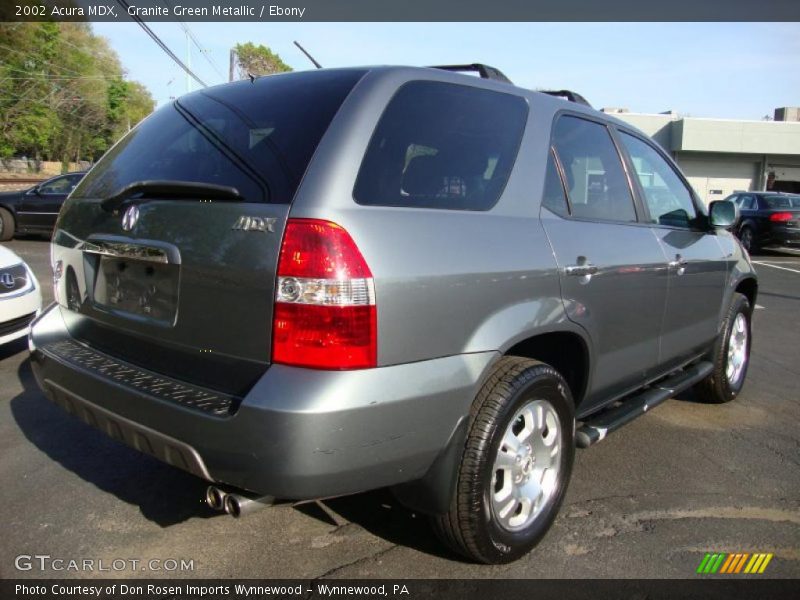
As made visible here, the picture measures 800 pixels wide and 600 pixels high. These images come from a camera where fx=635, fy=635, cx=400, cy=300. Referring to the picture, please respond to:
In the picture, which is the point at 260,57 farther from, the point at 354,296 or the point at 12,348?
the point at 354,296

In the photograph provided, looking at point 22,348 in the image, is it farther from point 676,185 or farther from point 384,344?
point 676,185

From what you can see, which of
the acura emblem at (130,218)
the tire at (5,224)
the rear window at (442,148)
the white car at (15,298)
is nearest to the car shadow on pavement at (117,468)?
the white car at (15,298)

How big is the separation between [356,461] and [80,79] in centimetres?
5457

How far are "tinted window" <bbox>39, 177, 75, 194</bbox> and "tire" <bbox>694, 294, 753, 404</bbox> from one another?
1298cm

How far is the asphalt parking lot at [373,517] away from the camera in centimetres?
255

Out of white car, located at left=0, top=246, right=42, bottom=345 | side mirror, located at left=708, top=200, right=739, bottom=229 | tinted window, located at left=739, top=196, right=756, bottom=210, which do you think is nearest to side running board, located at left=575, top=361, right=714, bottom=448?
side mirror, located at left=708, top=200, right=739, bottom=229

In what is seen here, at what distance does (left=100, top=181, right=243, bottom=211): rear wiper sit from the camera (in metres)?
2.16

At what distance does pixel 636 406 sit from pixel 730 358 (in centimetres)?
178

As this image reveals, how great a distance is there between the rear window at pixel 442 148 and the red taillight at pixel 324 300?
215 mm

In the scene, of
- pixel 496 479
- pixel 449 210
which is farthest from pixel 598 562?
Answer: pixel 449 210

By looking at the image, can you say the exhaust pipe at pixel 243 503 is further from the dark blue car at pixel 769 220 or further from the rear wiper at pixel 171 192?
the dark blue car at pixel 769 220

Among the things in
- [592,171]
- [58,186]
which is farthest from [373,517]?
[58,186]

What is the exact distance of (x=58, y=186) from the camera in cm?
1345

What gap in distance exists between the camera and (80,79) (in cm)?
4791
